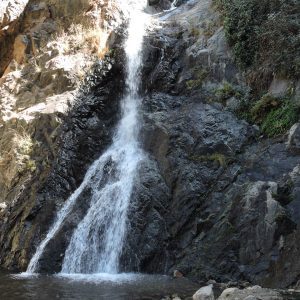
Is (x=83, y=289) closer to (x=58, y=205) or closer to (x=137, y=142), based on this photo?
(x=58, y=205)

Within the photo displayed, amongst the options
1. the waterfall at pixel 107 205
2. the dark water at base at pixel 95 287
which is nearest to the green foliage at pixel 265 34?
the waterfall at pixel 107 205

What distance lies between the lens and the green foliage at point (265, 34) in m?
14.0

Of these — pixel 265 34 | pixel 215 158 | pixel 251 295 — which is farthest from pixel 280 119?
pixel 251 295

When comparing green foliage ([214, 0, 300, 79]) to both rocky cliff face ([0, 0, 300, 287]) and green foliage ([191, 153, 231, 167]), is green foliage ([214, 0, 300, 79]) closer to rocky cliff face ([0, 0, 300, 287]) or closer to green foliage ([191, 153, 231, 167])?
rocky cliff face ([0, 0, 300, 287])

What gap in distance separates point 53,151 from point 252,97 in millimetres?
7642

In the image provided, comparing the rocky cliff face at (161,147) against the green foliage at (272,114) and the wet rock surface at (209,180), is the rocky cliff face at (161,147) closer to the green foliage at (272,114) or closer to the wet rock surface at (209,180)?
the wet rock surface at (209,180)

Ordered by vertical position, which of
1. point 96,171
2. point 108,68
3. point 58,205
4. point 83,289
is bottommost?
point 83,289

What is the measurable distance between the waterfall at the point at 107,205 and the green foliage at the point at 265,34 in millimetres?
4452

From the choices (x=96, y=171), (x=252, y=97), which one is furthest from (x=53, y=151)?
(x=252, y=97)

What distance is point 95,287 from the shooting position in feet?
32.9

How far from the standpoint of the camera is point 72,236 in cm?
1351

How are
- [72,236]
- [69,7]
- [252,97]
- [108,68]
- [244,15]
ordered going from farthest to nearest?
[69,7], [108,68], [244,15], [252,97], [72,236]

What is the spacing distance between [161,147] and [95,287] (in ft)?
19.6

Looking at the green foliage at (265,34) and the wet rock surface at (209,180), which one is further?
the green foliage at (265,34)
